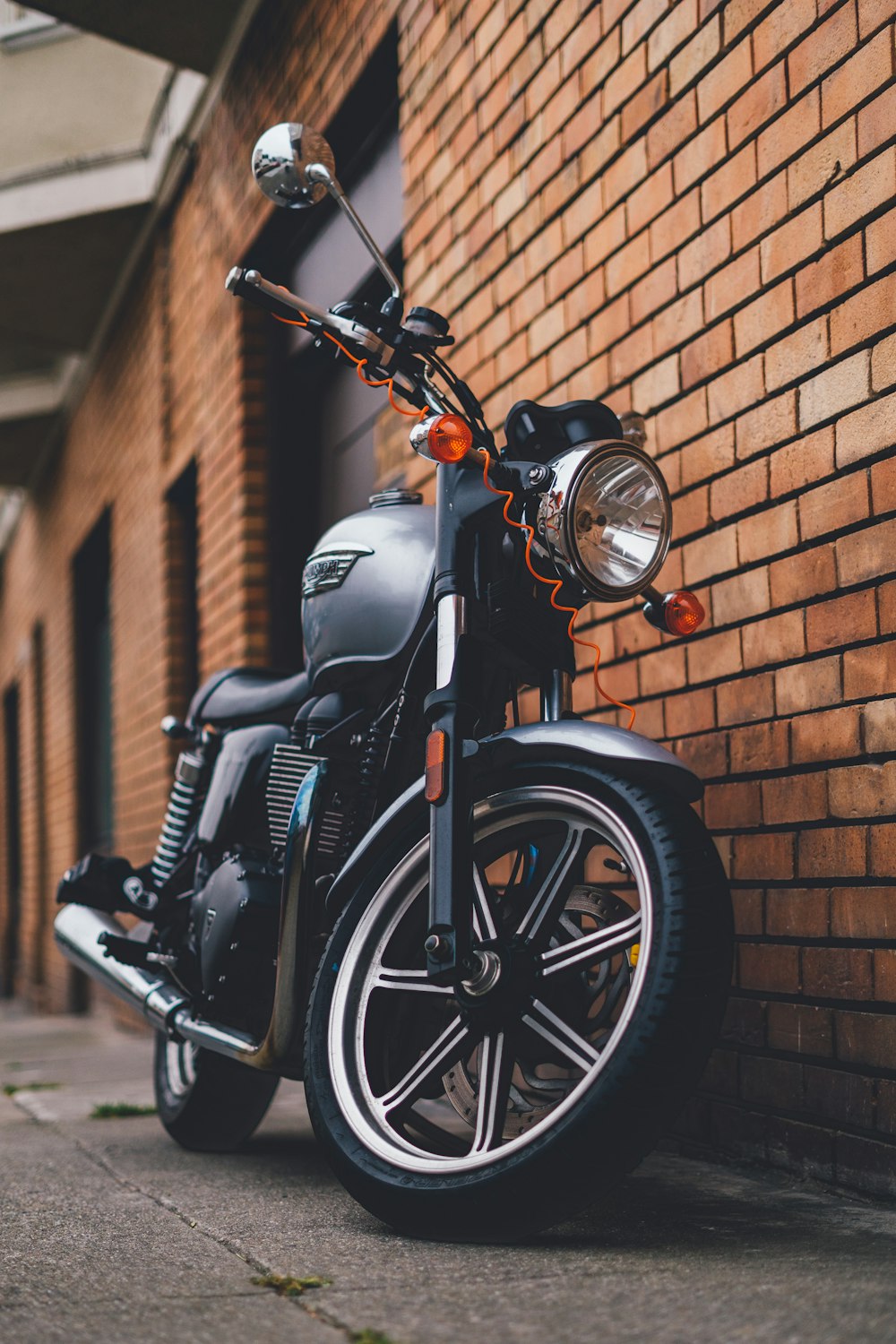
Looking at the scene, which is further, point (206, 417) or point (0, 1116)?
point (206, 417)

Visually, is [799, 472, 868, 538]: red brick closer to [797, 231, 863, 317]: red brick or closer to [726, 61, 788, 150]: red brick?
[797, 231, 863, 317]: red brick

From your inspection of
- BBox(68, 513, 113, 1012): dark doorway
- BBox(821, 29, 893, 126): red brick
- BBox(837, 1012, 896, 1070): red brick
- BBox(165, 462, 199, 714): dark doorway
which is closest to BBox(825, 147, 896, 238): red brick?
BBox(821, 29, 893, 126): red brick

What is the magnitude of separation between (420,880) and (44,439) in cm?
1012

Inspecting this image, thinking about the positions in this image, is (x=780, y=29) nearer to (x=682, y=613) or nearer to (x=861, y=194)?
(x=861, y=194)

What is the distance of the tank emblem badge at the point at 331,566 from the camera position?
9.14 ft

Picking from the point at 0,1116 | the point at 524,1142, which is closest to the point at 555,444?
the point at 524,1142

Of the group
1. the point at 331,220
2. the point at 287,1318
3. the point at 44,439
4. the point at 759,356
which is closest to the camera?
the point at 287,1318

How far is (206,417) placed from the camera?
647cm

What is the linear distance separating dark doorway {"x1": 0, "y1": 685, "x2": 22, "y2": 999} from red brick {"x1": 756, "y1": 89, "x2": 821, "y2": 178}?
12.7 m

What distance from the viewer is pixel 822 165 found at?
2.49 meters

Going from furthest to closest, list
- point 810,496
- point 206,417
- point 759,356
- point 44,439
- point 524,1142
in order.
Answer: point 44,439, point 206,417, point 759,356, point 810,496, point 524,1142

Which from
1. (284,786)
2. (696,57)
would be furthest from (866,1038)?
(696,57)

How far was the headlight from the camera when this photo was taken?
7.22 ft

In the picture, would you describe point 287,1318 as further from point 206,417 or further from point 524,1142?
point 206,417
